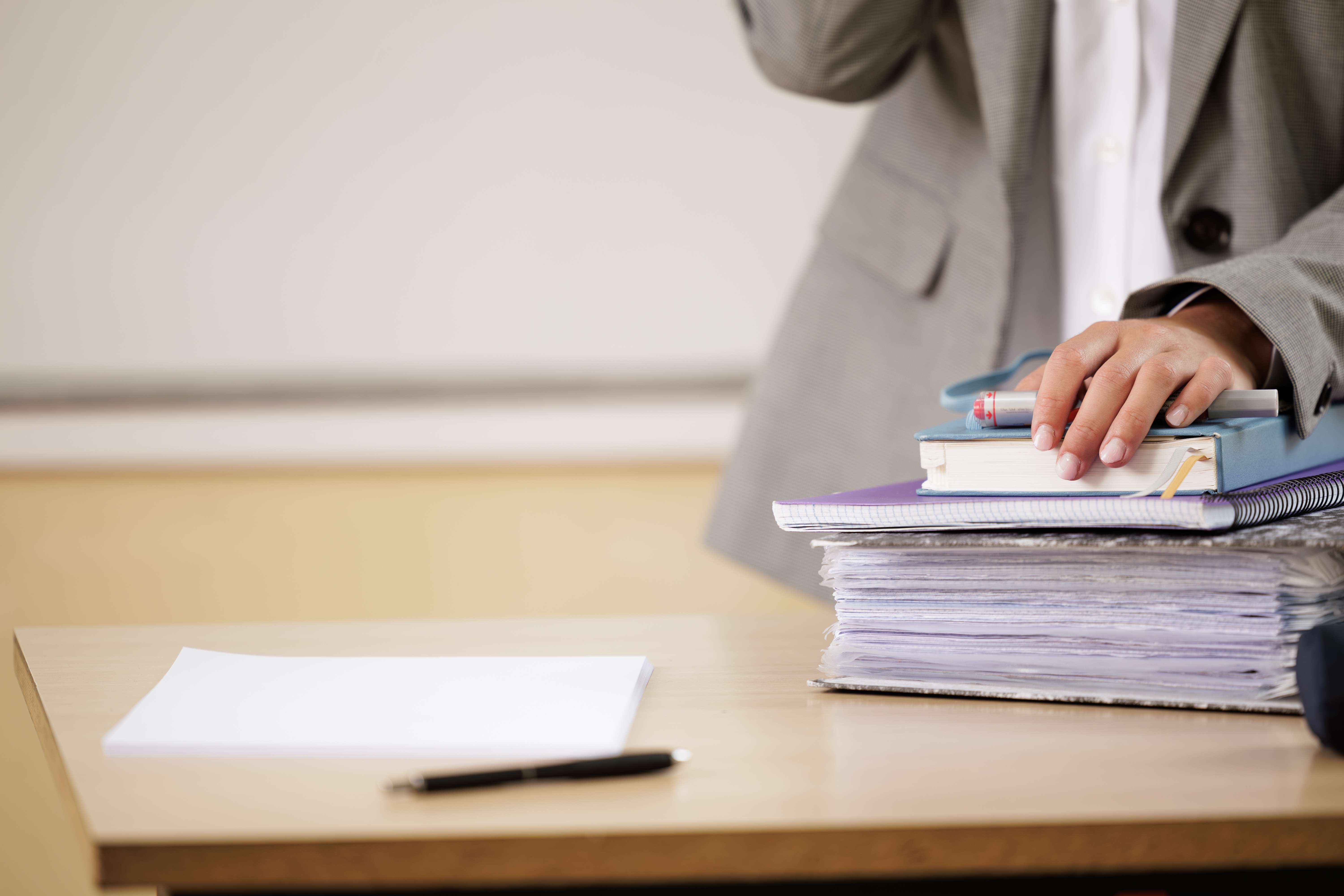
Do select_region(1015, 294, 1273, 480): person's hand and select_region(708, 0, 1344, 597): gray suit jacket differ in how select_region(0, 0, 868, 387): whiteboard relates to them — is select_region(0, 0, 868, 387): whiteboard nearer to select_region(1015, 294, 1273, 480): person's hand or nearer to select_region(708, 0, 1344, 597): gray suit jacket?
select_region(708, 0, 1344, 597): gray suit jacket

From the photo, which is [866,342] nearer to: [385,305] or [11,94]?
[385,305]

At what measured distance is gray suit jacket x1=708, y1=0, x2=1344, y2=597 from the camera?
32.7 inches

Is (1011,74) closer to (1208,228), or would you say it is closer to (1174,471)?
(1208,228)

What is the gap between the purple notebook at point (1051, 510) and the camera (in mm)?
450

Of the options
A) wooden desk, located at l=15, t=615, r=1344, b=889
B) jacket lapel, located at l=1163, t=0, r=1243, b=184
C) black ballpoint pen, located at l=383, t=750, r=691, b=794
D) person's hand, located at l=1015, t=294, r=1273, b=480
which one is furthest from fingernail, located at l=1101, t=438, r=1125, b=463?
jacket lapel, located at l=1163, t=0, r=1243, b=184

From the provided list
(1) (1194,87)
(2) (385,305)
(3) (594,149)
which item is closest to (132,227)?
(2) (385,305)

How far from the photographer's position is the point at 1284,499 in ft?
1.62

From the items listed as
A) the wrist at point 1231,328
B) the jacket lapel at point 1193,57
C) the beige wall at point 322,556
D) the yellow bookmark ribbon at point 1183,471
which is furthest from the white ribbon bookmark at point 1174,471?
the beige wall at point 322,556

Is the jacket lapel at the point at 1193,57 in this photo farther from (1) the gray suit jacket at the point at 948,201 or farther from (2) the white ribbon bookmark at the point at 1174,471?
(2) the white ribbon bookmark at the point at 1174,471

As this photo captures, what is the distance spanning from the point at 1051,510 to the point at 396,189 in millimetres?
1225

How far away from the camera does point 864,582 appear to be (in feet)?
1.71

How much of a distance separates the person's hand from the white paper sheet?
22cm

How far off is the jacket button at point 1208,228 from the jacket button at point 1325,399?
29 cm

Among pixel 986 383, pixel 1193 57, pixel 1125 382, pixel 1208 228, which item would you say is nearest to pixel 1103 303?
pixel 1208 228
